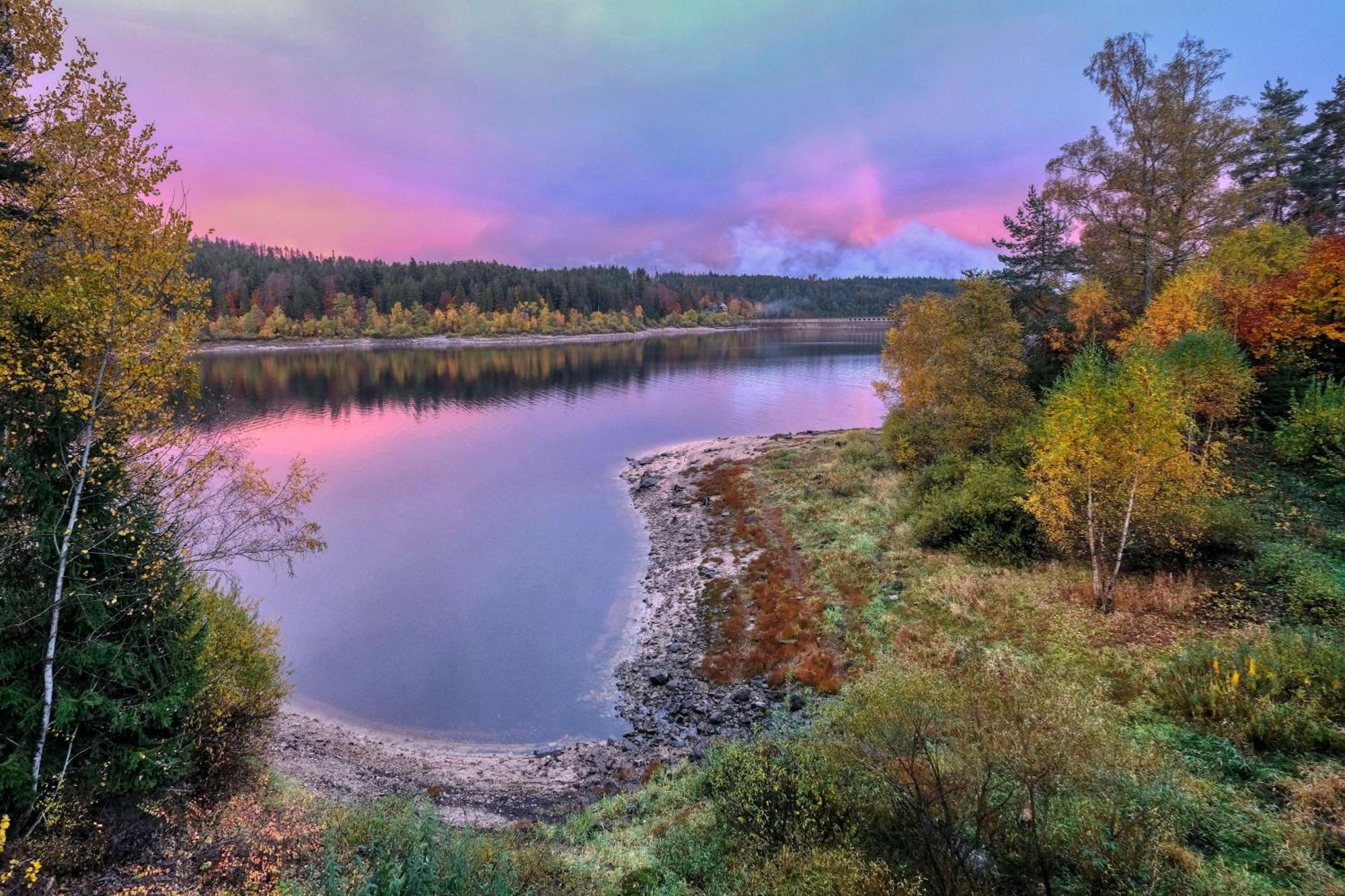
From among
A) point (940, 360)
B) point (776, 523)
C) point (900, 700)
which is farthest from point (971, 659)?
point (940, 360)

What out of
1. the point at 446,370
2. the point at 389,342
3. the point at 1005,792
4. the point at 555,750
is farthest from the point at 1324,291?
the point at 389,342

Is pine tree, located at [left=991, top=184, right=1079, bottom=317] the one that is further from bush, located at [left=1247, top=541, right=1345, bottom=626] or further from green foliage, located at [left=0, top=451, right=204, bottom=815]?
green foliage, located at [left=0, top=451, right=204, bottom=815]

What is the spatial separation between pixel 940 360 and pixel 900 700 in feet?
90.1

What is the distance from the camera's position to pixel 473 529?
37125mm

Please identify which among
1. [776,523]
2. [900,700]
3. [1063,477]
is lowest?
[776,523]

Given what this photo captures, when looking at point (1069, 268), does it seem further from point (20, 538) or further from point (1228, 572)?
point (20, 538)

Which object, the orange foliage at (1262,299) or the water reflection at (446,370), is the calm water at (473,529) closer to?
the water reflection at (446,370)

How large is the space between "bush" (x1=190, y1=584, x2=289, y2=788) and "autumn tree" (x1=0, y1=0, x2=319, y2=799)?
1.30 m

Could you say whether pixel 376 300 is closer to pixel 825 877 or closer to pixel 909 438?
pixel 909 438

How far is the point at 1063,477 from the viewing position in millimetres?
20109

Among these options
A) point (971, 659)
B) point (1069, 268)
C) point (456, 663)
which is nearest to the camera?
point (971, 659)

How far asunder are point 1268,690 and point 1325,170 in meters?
52.7

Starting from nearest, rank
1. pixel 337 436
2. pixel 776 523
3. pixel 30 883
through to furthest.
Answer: pixel 30 883, pixel 776 523, pixel 337 436

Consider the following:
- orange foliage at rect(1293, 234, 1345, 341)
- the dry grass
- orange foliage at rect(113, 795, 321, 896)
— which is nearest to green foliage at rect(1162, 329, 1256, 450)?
orange foliage at rect(1293, 234, 1345, 341)
